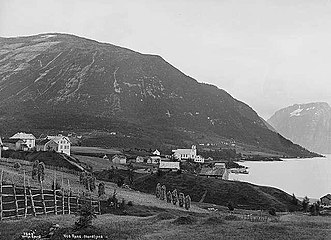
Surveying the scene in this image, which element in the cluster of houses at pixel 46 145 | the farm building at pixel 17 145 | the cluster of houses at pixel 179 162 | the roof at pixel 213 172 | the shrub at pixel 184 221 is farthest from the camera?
the cluster of houses at pixel 46 145

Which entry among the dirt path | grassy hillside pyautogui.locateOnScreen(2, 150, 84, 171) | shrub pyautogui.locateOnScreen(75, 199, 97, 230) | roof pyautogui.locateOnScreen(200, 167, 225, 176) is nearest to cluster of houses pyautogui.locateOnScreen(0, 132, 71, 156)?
grassy hillside pyautogui.locateOnScreen(2, 150, 84, 171)

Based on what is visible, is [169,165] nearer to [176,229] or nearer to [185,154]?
[185,154]

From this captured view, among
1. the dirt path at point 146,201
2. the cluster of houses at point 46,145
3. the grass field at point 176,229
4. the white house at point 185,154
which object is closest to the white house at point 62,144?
the cluster of houses at point 46,145

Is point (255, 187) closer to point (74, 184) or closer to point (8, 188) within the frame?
point (74, 184)

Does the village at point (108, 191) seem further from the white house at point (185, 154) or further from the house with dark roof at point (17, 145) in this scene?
the white house at point (185, 154)

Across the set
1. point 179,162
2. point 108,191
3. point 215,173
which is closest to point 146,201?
point 108,191

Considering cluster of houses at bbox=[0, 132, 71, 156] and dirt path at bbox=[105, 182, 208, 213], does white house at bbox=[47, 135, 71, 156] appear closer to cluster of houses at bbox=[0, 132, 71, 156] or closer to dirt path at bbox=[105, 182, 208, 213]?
cluster of houses at bbox=[0, 132, 71, 156]

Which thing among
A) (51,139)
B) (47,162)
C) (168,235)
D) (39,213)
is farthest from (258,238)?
(51,139)
